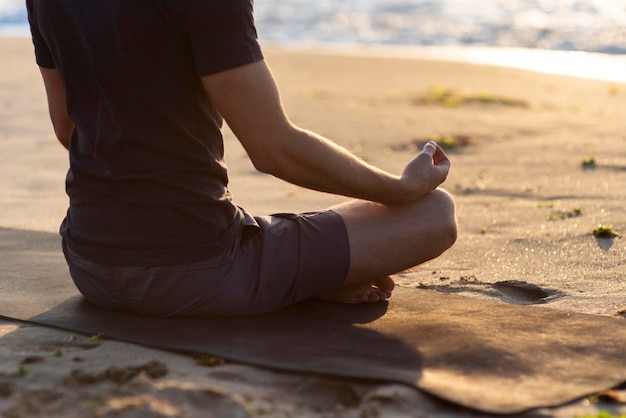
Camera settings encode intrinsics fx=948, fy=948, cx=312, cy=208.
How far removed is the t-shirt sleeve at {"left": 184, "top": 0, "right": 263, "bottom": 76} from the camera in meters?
2.50

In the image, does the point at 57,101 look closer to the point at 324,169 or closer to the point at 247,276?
the point at 247,276

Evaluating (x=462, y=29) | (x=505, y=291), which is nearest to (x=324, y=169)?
(x=505, y=291)

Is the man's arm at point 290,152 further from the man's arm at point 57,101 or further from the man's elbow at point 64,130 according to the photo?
the man's elbow at point 64,130

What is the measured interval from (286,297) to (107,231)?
0.59 meters

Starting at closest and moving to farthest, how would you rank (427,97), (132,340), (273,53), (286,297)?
(132,340)
(286,297)
(427,97)
(273,53)

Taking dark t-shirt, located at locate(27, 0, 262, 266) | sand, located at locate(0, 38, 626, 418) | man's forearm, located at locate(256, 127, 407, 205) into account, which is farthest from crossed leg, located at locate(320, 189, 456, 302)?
sand, located at locate(0, 38, 626, 418)

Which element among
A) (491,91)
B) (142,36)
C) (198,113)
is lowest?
(491,91)

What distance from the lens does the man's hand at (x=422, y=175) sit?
294 cm

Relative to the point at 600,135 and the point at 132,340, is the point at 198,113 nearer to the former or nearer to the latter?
the point at 132,340

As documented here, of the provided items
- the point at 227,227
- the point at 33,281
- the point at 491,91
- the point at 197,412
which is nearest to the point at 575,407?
the point at 197,412

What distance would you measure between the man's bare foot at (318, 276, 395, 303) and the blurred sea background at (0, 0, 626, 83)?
8.83 m

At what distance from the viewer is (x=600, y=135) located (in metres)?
6.93

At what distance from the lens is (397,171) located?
19.8 feet

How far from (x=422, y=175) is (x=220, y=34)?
0.81 metres
